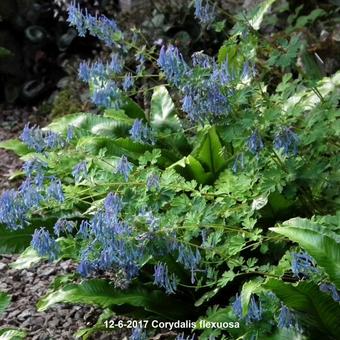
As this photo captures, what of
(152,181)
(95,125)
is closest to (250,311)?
(152,181)

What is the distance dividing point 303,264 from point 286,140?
18.9 inches

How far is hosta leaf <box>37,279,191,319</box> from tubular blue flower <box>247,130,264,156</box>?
0.87 metres

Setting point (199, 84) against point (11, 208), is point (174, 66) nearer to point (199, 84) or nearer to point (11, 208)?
point (199, 84)

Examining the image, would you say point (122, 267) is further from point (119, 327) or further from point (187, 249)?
point (119, 327)

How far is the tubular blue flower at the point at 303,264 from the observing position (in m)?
2.44

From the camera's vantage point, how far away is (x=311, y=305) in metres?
2.59

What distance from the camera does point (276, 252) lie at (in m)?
3.10

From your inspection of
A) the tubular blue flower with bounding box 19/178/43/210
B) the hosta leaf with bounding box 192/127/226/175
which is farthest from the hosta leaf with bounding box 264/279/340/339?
A: the hosta leaf with bounding box 192/127/226/175

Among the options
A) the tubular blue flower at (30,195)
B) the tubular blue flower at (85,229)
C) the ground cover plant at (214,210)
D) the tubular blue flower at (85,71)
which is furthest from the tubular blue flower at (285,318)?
the tubular blue flower at (85,71)

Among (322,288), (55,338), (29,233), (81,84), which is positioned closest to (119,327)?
(55,338)

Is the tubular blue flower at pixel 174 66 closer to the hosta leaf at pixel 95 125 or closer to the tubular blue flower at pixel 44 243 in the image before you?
the tubular blue flower at pixel 44 243

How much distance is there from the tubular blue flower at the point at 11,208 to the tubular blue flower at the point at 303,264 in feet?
3.55

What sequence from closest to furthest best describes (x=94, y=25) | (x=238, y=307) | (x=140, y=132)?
1. (x=238, y=307)
2. (x=94, y=25)
3. (x=140, y=132)

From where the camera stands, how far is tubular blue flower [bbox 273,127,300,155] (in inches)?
106
